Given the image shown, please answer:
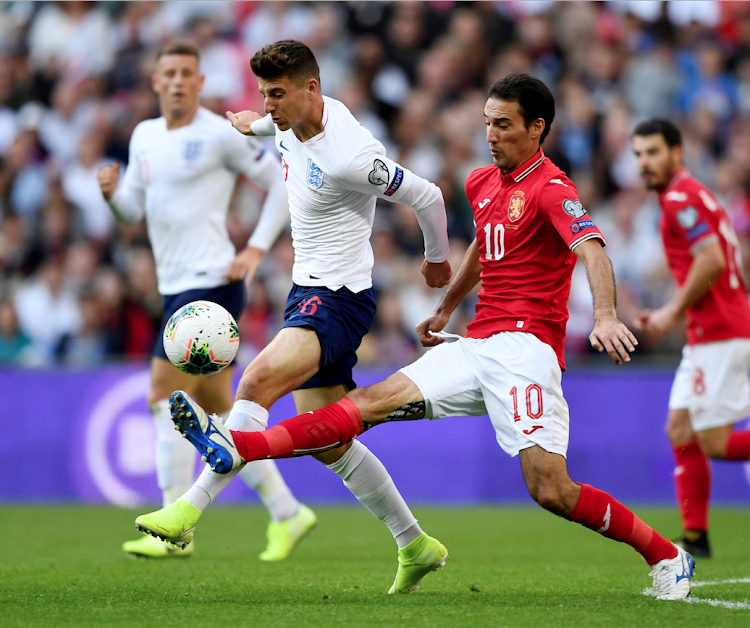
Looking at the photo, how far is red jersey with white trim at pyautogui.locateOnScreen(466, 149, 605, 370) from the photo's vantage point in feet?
14.9

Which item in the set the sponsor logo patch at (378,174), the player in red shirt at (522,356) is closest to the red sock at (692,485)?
the player in red shirt at (522,356)

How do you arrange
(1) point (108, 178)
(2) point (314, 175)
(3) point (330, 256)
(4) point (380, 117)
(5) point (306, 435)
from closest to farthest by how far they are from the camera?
(5) point (306, 435) → (2) point (314, 175) → (3) point (330, 256) → (1) point (108, 178) → (4) point (380, 117)

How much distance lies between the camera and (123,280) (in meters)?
11.0

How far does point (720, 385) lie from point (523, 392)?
2.63m

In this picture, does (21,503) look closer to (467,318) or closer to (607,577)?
(467,318)

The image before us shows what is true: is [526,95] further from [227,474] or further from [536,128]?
[227,474]

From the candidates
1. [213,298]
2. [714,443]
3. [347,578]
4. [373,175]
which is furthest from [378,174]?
[714,443]

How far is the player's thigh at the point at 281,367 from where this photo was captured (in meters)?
4.44

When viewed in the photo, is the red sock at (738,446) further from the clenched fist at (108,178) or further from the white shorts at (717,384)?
the clenched fist at (108,178)

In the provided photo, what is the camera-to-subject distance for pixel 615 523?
14.4 ft

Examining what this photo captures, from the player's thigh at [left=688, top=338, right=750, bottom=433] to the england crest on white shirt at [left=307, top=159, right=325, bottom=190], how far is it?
3122mm

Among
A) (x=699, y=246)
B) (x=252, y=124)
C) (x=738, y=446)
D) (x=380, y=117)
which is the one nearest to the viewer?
(x=252, y=124)

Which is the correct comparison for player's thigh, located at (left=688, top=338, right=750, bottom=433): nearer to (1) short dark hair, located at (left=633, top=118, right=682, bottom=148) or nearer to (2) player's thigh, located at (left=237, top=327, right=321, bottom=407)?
(1) short dark hair, located at (left=633, top=118, right=682, bottom=148)

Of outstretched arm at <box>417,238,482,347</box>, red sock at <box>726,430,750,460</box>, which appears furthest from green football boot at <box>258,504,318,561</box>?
red sock at <box>726,430,750,460</box>
